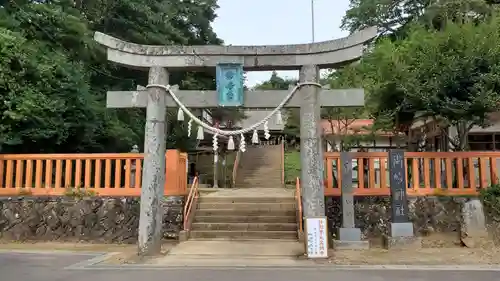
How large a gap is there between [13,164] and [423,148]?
19354 millimetres

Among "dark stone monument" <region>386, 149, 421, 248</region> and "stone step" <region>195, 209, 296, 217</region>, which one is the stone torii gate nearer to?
"dark stone monument" <region>386, 149, 421, 248</region>

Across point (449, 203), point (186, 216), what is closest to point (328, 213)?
point (449, 203)

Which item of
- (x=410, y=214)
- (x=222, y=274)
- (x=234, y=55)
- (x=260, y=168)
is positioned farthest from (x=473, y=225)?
(x=260, y=168)

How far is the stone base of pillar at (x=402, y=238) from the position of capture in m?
10.8

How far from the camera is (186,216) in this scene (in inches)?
503

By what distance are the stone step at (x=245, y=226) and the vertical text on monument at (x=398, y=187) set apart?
2983 millimetres

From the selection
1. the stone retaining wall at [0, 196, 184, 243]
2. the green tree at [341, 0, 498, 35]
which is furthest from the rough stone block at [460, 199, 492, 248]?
the green tree at [341, 0, 498, 35]

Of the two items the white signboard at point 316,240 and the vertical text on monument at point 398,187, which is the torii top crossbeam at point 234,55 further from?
the white signboard at point 316,240

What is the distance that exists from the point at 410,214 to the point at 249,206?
4892 mm

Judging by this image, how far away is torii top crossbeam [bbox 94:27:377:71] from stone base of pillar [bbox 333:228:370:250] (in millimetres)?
4335

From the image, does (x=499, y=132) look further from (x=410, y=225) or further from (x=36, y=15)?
(x=36, y=15)

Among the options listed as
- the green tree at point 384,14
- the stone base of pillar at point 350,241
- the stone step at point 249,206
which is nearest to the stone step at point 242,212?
the stone step at point 249,206

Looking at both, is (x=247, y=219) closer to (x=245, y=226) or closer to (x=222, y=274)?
(x=245, y=226)

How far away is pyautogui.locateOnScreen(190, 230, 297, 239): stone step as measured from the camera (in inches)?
486
